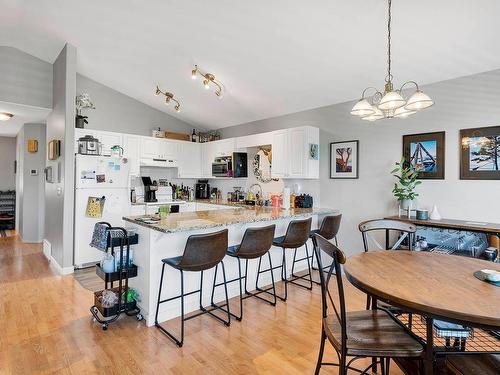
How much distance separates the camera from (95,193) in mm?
4348

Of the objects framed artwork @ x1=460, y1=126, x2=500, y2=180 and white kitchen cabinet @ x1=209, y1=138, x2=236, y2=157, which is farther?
white kitchen cabinet @ x1=209, y1=138, x2=236, y2=157

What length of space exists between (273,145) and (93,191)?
2795mm

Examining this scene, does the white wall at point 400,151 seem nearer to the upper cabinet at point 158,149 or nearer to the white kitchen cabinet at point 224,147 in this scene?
the white kitchen cabinet at point 224,147

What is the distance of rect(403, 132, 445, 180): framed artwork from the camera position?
10.8ft

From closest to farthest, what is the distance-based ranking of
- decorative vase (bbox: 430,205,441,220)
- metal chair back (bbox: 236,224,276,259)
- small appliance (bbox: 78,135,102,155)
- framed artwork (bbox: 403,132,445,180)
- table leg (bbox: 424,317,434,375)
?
table leg (bbox: 424,317,434,375) < metal chair back (bbox: 236,224,276,259) < decorative vase (bbox: 430,205,441,220) < framed artwork (bbox: 403,132,445,180) < small appliance (bbox: 78,135,102,155)

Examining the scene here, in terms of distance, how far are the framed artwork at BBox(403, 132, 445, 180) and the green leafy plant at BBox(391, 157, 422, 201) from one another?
9 cm

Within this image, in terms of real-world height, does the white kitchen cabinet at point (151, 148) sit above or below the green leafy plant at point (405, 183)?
above

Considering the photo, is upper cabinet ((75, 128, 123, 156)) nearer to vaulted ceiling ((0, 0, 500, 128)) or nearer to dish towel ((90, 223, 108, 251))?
vaulted ceiling ((0, 0, 500, 128))

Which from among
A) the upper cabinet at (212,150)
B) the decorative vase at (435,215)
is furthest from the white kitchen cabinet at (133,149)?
the decorative vase at (435,215)

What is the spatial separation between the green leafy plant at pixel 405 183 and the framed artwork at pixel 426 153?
0.09 m

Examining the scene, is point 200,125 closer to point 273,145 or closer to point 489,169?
point 273,145

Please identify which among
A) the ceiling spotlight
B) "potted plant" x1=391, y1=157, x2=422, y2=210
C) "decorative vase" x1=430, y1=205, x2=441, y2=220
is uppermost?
the ceiling spotlight

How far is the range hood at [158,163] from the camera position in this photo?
5420mm

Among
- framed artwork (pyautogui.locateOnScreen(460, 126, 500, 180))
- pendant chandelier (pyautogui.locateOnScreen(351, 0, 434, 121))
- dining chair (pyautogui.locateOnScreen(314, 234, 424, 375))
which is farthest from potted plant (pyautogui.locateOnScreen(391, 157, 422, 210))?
dining chair (pyautogui.locateOnScreen(314, 234, 424, 375))
